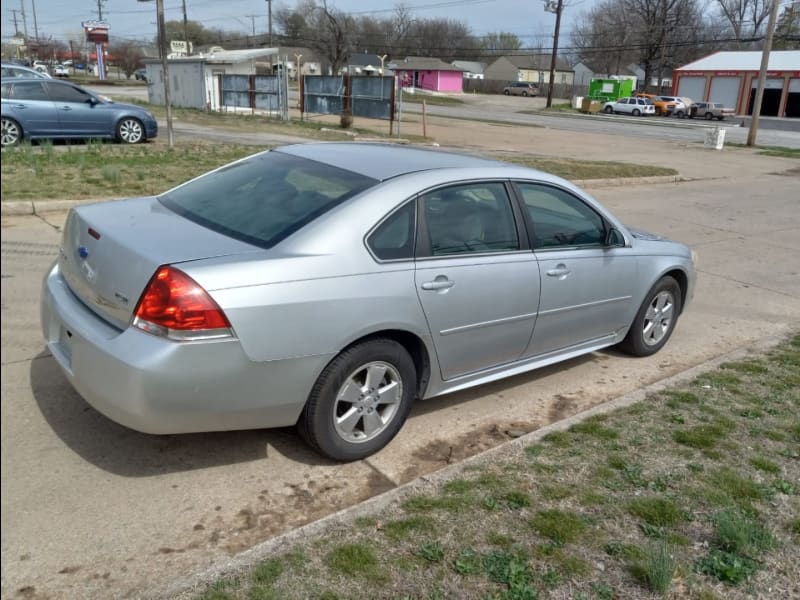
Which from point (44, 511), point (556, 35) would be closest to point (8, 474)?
point (44, 511)

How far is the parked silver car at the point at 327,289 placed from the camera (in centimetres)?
306

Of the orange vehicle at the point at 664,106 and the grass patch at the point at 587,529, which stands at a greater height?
the orange vehicle at the point at 664,106

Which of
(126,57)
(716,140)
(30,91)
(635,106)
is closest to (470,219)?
(30,91)

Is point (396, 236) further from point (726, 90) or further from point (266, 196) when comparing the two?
point (726, 90)

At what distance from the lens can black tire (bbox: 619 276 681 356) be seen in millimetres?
5305

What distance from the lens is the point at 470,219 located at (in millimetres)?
4074

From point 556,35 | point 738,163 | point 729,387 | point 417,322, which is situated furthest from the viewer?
point 556,35

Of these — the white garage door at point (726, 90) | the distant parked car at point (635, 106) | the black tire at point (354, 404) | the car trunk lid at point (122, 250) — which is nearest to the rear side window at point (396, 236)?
the black tire at point (354, 404)

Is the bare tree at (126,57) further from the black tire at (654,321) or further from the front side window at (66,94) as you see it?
the black tire at (654,321)

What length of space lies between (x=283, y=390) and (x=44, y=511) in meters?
1.13

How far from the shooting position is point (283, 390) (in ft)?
10.7

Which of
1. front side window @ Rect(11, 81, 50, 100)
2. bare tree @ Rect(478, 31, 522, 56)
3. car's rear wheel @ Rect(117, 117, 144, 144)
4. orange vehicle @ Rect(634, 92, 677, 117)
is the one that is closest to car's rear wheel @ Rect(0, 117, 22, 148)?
front side window @ Rect(11, 81, 50, 100)

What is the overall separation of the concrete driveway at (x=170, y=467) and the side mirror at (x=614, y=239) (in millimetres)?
990

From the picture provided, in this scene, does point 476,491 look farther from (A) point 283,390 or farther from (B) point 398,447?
(A) point 283,390
